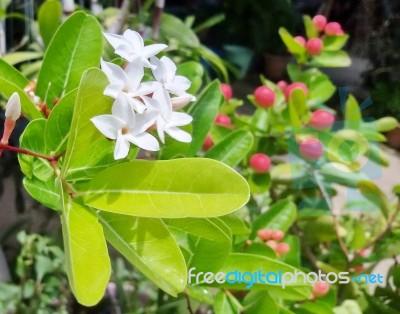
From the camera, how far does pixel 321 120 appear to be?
85 cm

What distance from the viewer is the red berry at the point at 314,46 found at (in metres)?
0.93

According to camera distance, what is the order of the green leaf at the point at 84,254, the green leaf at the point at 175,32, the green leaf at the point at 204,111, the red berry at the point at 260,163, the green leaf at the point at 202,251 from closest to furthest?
the green leaf at the point at 84,254 < the green leaf at the point at 202,251 < the green leaf at the point at 204,111 < the red berry at the point at 260,163 < the green leaf at the point at 175,32

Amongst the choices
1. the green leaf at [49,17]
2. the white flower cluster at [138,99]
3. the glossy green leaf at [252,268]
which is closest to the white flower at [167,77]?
the white flower cluster at [138,99]

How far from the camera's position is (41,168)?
0.44m

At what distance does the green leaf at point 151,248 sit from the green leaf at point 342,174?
530 millimetres

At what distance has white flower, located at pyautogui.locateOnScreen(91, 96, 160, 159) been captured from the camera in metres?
0.35

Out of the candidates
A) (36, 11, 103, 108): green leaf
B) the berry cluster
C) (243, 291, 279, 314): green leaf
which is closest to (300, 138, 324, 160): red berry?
the berry cluster

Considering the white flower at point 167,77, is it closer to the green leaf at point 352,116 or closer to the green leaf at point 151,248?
the green leaf at point 151,248

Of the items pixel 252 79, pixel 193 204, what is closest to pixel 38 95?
pixel 193 204

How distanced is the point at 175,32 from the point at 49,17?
1.20 feet

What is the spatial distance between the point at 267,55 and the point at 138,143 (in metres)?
2.89

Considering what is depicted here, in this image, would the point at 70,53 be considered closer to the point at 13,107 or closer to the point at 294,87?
the point at 13,107

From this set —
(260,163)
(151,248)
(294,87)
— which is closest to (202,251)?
(151,248)

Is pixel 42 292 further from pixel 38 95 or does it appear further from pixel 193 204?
pixel 193 204
